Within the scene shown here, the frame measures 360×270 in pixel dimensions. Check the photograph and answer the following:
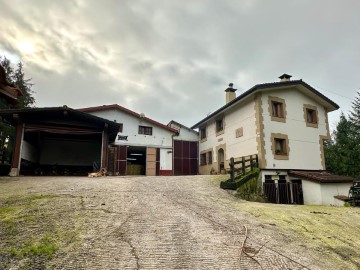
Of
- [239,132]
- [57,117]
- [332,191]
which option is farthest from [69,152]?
[332,191]

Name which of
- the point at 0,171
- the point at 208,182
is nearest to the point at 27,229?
the point at 208,182

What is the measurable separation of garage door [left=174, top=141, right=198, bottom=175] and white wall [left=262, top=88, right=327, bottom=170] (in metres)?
9.80

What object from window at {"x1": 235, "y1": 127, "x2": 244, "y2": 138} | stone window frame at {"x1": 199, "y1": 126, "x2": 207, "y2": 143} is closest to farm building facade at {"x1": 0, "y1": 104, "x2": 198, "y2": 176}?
stone window frame at {"x1": 199, "y1": 126, "x2": 207, "y2": 143}

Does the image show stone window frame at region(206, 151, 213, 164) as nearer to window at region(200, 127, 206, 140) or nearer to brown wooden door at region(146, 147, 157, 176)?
window at region(200, 127, 206, 140)

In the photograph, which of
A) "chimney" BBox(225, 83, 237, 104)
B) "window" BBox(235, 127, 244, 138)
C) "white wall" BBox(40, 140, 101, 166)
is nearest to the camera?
"window" BBox(235, 127, 244, 138)

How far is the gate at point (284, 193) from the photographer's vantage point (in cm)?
1638

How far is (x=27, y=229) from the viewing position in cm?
518

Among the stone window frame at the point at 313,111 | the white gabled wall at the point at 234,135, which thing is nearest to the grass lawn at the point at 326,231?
the white gabled wall at the point at 234,135

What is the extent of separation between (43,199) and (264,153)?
13380 mm

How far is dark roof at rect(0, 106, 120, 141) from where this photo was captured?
634 inches

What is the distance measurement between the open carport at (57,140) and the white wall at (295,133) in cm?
1041

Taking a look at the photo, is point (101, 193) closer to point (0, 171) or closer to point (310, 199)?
point (0, 171)

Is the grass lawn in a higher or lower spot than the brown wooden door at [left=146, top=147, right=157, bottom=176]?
lower

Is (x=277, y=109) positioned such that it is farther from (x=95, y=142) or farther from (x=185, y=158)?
(x=95, y=142)
